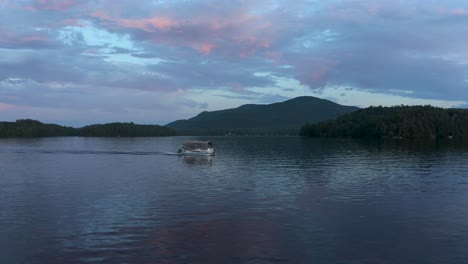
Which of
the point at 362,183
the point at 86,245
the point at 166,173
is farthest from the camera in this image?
the point at 166,173

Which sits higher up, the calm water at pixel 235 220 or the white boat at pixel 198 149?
the white boat at pixel 198 149

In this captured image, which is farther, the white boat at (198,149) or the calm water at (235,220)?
the white boat at (198,149)

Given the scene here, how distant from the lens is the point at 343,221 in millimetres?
41750

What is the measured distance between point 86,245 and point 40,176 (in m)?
51.9

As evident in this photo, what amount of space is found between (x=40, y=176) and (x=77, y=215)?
131 feet

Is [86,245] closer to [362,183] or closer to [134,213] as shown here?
[134,213]

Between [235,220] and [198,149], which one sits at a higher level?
[198,149]

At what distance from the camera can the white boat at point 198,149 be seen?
137500 mm

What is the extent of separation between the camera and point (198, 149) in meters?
142

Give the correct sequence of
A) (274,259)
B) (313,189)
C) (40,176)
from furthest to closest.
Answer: (40,176)
(313,189)
(274,259)

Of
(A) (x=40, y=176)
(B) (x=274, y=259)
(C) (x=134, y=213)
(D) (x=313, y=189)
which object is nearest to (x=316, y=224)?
(B) (x=274, y=259)

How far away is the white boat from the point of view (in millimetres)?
137500

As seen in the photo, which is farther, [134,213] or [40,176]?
[40,176]

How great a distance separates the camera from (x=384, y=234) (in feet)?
122
